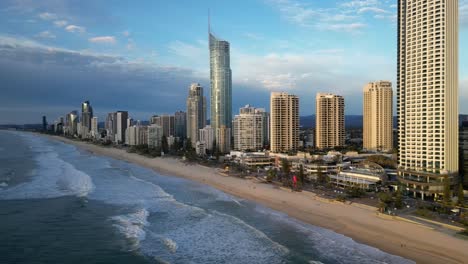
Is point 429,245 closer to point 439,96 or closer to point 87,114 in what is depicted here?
point 439,96

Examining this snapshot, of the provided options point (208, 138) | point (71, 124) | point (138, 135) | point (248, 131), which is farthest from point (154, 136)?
point (71, 124)

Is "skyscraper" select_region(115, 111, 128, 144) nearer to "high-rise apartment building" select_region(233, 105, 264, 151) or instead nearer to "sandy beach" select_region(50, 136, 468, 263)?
"high-rise apartment building" select_region(233, 105, 264, 151)

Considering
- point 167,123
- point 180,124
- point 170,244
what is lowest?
point 170,244

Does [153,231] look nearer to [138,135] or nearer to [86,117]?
[138,135]

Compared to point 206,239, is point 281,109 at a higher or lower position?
higher

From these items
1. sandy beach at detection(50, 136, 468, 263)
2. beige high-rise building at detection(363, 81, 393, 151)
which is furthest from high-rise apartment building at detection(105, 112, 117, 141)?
sandy beach at detection(50, 136, 468, 263)

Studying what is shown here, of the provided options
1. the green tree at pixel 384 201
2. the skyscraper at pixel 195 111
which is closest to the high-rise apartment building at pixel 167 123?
the skyscraper at pixel 195 111

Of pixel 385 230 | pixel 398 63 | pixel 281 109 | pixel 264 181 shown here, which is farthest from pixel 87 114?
pixel 385 230
